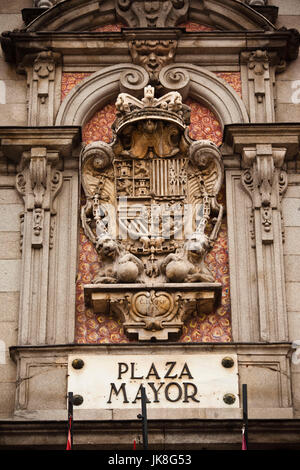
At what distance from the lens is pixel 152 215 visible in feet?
45.8

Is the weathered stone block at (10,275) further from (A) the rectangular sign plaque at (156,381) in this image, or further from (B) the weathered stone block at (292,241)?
(B) the weathered stone block at (292,241)

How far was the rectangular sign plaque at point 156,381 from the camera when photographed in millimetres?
12680

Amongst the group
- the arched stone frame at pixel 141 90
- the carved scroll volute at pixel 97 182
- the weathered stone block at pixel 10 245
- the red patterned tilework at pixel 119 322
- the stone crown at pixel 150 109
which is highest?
the arched stone frame at pixel 141 90

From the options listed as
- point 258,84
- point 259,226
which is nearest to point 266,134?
point 258,84

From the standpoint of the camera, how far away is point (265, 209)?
45.5 feet

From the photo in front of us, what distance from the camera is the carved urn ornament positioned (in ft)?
43.8

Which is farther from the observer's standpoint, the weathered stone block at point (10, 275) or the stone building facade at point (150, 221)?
the weathered stone block at point (10, 275)

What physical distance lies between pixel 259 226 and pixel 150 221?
4.22 feet

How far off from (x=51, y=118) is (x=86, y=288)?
8.07ft

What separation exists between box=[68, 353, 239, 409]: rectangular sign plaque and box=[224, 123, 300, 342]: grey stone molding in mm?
610

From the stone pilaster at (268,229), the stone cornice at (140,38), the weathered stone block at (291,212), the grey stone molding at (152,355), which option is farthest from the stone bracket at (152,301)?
the stone cornice at (140,38)

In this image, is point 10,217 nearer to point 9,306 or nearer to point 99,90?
point 9,306

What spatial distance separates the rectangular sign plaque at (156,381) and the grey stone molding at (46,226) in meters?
0.59
